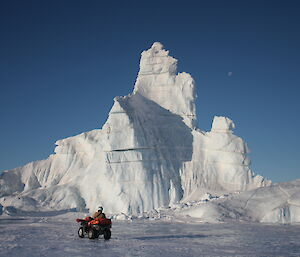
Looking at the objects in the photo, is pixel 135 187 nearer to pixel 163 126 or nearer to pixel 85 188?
pixel 85 188

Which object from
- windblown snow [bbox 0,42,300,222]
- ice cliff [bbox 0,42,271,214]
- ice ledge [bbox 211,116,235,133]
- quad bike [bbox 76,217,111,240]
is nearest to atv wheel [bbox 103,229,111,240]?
quad bike [bbox 76,217,111,240]

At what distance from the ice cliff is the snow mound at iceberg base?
8.51 meters

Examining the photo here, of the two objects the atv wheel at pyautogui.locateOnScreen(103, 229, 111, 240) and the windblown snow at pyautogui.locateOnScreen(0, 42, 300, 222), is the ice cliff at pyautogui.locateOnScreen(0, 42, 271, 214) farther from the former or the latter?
the atv wheel at pyautogui.locateOnScreen(103, 229, 111, 240)

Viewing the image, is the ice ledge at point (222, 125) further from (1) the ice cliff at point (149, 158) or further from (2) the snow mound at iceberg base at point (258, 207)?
(2) the snow mound at iceberg base at point (258, 207)

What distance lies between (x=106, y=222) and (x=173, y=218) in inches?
690

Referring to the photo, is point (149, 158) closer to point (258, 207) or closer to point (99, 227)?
point (258, 207)

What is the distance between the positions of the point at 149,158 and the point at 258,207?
15.1 metres

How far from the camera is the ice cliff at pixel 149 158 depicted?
1716 inches

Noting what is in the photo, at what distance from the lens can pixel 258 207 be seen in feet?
111

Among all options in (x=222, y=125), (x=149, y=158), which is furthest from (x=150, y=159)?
(x=222, y=125)

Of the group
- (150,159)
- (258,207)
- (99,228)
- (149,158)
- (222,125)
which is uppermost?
(222,125)

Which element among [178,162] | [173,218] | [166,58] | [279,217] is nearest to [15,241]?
[173,218]

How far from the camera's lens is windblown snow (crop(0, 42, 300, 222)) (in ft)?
143

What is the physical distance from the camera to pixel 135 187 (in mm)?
42906
